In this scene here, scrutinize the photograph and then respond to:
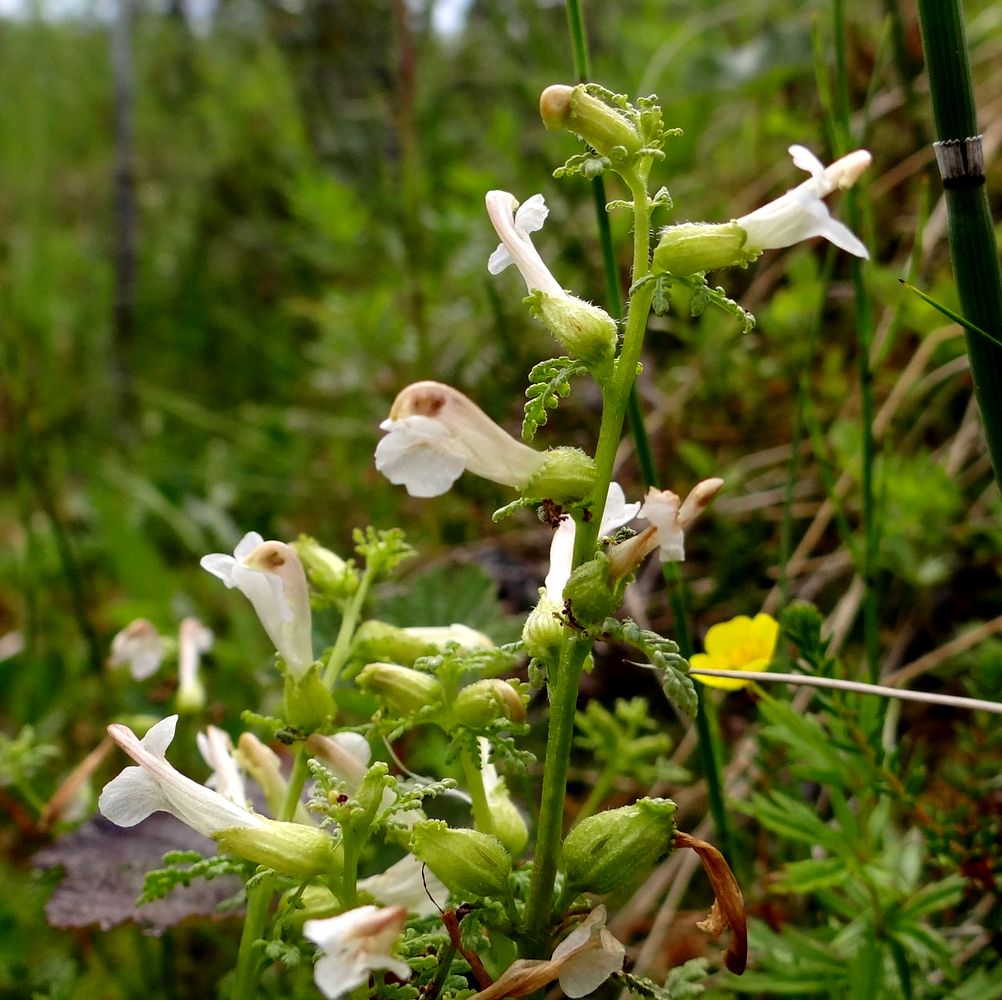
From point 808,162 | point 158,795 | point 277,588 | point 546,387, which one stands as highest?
point 808,162

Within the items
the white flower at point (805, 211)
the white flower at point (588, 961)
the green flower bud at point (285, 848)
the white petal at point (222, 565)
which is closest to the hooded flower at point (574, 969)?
the white flower at point (588, 961)

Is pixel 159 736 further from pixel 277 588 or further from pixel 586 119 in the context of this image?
pixel 586 119

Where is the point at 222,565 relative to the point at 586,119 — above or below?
below

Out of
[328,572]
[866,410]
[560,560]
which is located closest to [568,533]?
[560,560]

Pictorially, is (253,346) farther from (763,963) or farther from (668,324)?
(763,963)

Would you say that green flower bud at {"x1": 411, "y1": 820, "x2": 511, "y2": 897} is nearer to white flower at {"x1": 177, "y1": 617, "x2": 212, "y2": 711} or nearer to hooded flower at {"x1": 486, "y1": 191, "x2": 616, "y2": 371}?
hooded flower at {"x1": 486, "y1": 191, "x2": 616, "y2": 371}

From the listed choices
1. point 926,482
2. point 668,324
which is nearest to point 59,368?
point 668,324
